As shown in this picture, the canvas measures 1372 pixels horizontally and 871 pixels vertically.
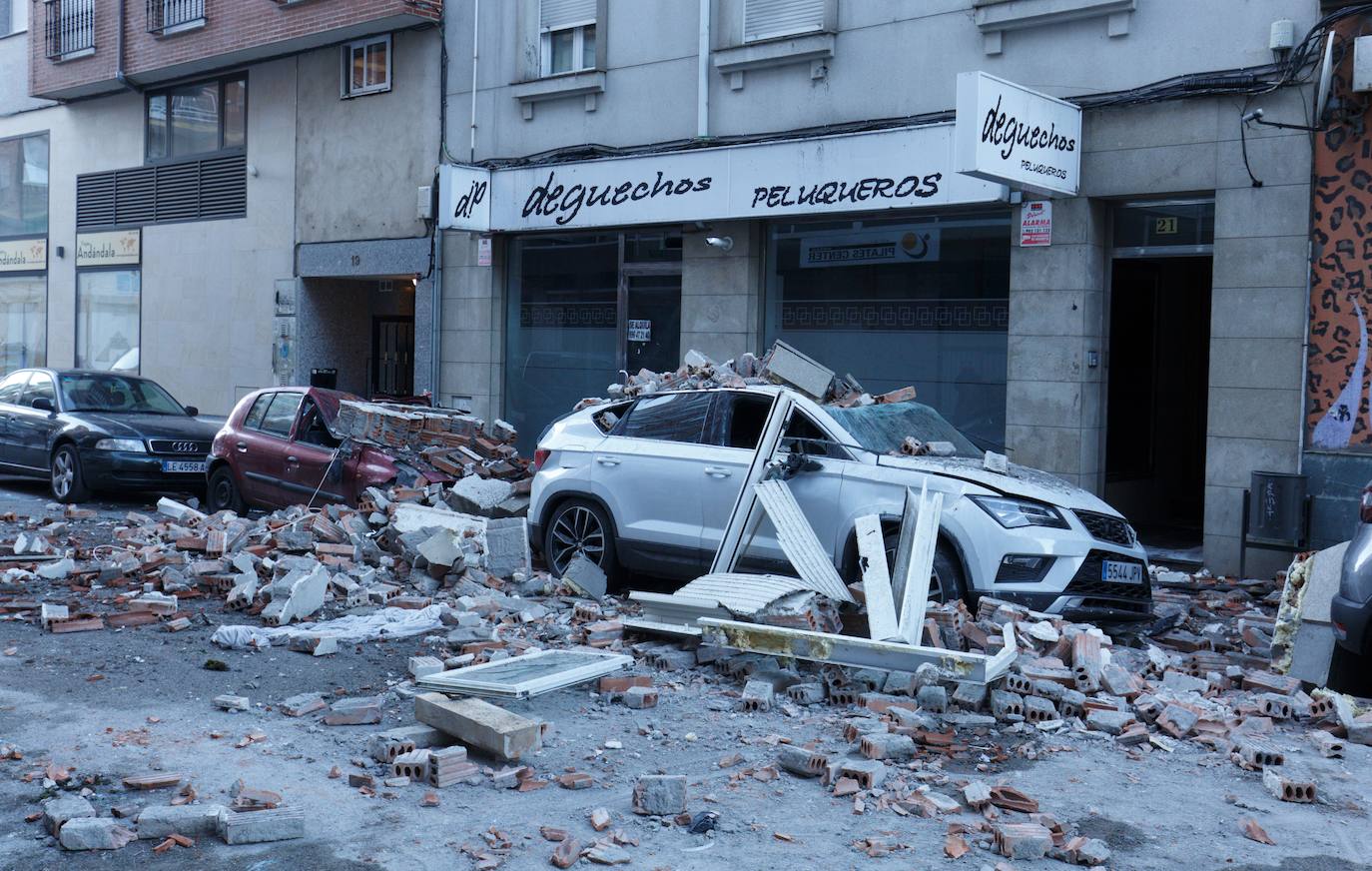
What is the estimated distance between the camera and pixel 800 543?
8062 mm

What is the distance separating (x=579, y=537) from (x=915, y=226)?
5560 mm

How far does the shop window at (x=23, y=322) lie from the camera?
27.2m

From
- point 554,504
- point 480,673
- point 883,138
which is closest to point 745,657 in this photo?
point 480,673

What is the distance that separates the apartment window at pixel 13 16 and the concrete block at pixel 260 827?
87.8ft

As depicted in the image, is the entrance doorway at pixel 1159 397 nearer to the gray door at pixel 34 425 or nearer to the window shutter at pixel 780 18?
the window shutter at pixel 780 18

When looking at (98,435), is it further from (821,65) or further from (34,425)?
(821,65)

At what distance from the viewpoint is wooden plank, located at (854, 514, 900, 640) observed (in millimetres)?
7262

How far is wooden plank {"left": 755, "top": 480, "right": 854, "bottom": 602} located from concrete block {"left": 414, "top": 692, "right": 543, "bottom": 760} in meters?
2.30

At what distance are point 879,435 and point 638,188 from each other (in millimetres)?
7451

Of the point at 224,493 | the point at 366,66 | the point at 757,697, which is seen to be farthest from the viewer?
the point at 366,66

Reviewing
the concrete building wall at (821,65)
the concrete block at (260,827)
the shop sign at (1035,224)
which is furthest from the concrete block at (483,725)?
the concrete building wall at (821,65)

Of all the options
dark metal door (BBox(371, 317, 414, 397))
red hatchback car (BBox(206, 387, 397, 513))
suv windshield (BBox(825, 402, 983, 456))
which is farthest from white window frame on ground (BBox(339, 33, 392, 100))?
suv windshield (BBox(825, 402, 983, 456))

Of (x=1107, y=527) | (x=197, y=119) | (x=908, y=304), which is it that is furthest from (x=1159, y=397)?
(x=197, y=119)

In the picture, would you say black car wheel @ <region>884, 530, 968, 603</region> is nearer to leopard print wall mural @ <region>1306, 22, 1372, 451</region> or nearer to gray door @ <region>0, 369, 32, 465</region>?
leopard print wall mural @ <region>1306, 22, 1372, 451</region>
